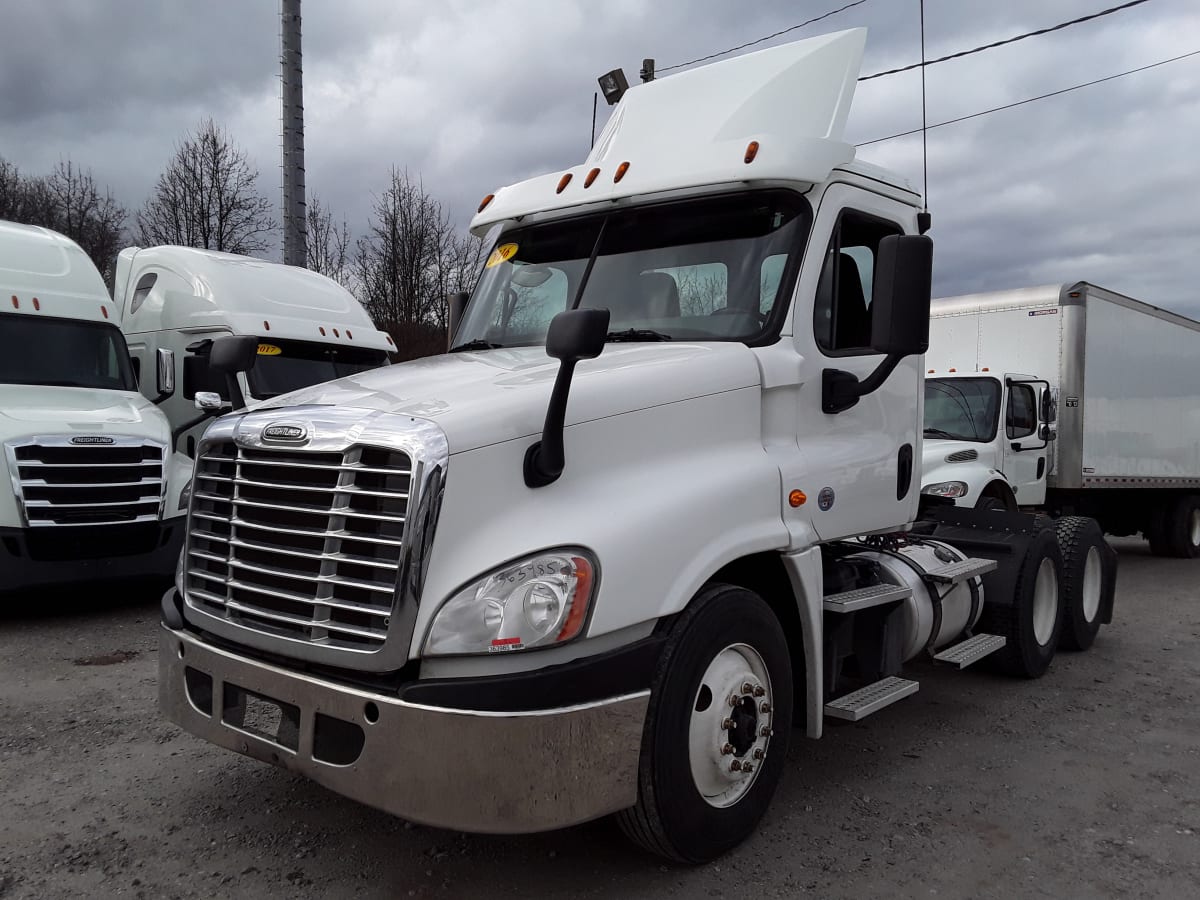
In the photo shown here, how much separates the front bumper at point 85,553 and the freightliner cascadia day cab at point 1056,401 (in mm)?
7023

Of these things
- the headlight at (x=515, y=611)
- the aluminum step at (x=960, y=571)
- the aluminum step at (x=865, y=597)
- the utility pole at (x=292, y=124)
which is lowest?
the aluminum step at (x=960, y=571)

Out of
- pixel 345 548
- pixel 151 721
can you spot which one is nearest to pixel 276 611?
pixel 345 548

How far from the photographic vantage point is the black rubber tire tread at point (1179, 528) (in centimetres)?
1322

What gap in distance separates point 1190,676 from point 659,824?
4.99 meters

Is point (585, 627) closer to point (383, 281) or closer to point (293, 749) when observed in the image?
point (293, 749)

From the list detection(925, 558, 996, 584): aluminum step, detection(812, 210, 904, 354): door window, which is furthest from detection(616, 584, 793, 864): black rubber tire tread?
detection(925, 558, 996, 584): aluminum step

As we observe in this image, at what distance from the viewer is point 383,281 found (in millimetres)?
29250

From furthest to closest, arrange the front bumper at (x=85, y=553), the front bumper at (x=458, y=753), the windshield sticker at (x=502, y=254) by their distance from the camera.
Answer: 1. the front bumper at (x=85, y=553)
2. the windshield sticker at (x=502, y=254)
3. the front bumper at (x=458, y=753)

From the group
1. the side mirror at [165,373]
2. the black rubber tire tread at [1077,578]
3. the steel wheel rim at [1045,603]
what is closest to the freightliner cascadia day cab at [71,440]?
the side mirror at [165,373]

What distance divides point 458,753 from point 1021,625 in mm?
4315

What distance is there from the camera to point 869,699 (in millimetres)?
4207

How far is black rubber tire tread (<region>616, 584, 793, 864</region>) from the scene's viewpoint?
3.17 metres

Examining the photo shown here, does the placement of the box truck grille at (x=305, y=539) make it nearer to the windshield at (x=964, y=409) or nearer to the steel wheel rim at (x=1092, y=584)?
the steel wheel rim at (x=1092, y=584)

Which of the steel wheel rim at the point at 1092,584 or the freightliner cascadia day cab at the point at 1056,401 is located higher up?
the freightliner cascadia day cab at the point at 1056,401
